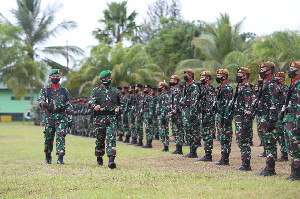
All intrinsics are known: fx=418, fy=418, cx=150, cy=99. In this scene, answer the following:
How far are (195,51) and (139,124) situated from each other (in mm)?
21977

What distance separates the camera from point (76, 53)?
43.1 metres

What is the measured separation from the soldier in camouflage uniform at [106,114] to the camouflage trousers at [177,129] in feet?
11.4

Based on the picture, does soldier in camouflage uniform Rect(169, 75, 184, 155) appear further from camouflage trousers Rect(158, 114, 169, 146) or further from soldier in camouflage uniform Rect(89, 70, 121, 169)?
soldier in camouflage uniform Rect(89, 70, 121, 169)

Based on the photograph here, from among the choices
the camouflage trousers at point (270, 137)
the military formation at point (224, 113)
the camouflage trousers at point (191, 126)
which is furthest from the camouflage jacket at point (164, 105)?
the camouflage trousers at point (270, 137)

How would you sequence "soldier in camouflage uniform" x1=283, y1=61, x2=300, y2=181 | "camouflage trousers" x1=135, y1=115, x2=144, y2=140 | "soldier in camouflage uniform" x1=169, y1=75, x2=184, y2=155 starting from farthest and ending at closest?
"camouflage trousers" x1=135, y1=115, x2=144, y2=140, "soldier in camouflage uniform" x1=169, y1=75, x2=184, y2=155, "soldier in camouflage uniform" x1=283, y1=61, x2=300, y2=181

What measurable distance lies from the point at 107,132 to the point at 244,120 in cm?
297

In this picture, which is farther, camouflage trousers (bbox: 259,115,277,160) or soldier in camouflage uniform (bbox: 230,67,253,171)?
soldier in camouflage uniform (bbox: 230,67,253,171)

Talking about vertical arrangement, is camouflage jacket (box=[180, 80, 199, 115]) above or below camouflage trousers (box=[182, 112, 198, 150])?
above


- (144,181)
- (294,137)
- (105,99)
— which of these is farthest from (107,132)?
(294,137)

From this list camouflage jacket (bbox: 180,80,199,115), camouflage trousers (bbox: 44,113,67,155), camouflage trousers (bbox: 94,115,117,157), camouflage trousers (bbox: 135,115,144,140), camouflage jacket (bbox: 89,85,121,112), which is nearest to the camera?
camouflage trousers (bbox: 94,115,117,157)

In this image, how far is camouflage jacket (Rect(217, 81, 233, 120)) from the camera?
31.1 ft

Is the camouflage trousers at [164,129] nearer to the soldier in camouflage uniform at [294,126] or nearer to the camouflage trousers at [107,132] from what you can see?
the camouflage trousers at [107,132]

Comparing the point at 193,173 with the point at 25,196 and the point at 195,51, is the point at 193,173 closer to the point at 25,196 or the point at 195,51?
the point at 25,196

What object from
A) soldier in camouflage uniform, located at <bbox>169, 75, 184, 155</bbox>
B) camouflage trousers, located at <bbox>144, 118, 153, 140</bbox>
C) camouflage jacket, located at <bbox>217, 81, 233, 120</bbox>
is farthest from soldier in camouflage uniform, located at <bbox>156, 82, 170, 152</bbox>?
camouflage jacket, located at <bbox>217, 81, 233, 120</bbox>
